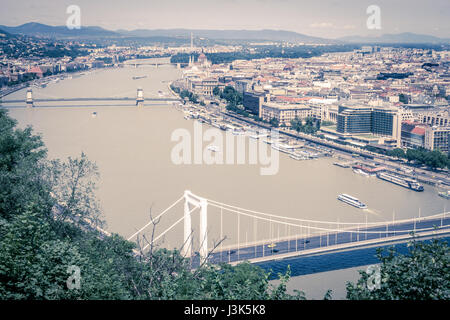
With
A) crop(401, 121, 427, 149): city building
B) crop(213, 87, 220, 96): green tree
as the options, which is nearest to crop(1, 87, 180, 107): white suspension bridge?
crop(213, 87, 220, 96): green tree

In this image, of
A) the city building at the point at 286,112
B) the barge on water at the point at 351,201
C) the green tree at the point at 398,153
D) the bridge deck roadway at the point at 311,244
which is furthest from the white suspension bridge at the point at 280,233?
the city building at the point at 286,112

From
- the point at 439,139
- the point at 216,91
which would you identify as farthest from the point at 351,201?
the point at 216,91

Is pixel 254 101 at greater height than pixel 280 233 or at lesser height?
greater

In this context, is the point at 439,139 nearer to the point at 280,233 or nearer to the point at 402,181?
the point at 402,181

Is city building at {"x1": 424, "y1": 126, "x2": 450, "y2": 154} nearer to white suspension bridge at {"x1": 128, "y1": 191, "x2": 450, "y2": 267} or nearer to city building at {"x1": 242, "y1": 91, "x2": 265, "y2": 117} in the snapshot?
white suspension bridge at {"x1": 128, "y1": 191, "x2": 450, "y2": 267}
